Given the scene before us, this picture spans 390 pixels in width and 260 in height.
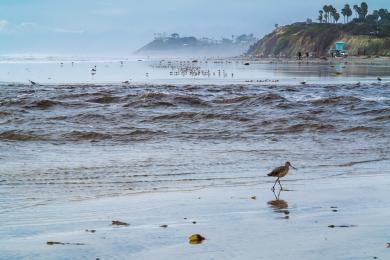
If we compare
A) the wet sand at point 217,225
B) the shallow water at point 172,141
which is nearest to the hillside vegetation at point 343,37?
the shallow water at point 172,141

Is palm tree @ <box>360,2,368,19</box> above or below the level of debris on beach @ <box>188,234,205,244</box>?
above

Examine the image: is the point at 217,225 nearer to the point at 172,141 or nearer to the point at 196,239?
the point at 196,239

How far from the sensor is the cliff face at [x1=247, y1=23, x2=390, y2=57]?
131375 millimetres

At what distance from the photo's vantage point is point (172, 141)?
16828 millimetres

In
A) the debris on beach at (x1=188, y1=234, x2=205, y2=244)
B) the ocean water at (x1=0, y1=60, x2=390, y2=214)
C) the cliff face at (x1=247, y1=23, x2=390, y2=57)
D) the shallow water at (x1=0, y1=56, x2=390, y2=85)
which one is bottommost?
the ocean water at (x1=0, y1=60, x2=390, y2=214)

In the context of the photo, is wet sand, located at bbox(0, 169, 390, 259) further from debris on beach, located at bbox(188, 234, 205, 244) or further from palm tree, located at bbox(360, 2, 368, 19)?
palm tree, located at bbox(360, 2, 368, 19)

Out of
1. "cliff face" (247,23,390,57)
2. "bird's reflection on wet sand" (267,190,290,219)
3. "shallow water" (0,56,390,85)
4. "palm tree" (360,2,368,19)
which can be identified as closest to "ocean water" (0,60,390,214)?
"bird's reflection on wet sand" (267,190,290,219)

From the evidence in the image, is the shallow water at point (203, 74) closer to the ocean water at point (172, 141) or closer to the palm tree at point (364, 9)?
the ocean water at point (172, 141)

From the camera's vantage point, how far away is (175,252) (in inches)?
245

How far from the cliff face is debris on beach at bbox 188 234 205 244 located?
12223cm

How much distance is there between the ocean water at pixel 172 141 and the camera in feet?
35.4

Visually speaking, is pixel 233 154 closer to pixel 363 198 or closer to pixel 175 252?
pixel 363 198

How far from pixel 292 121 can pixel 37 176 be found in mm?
11779

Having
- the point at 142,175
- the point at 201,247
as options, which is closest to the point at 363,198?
the point at 201,247
